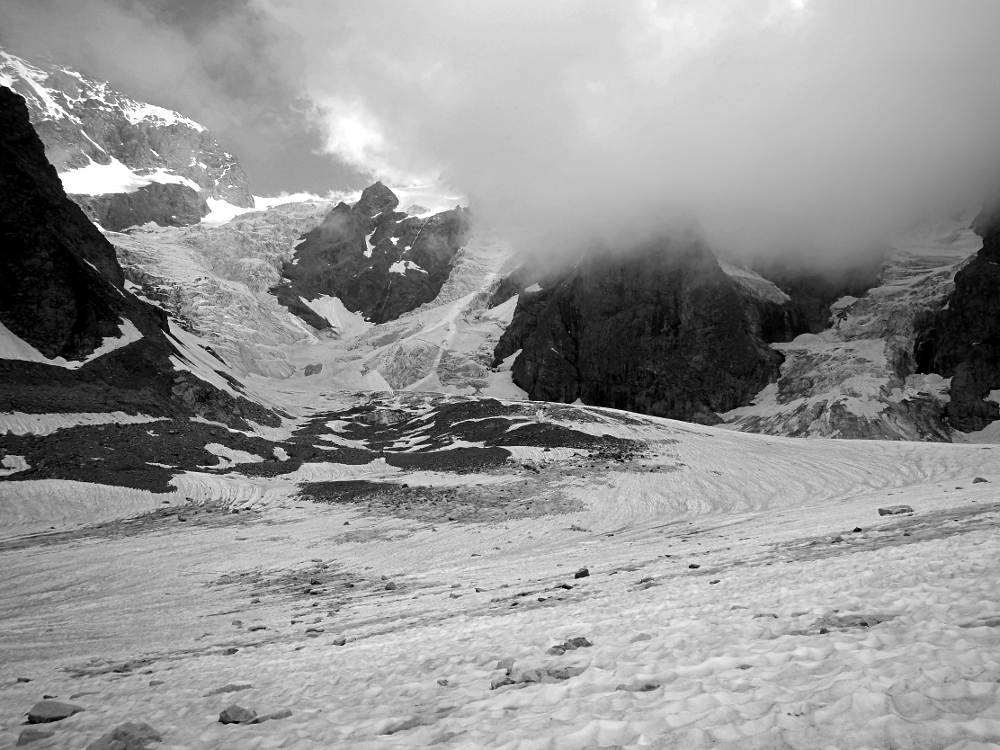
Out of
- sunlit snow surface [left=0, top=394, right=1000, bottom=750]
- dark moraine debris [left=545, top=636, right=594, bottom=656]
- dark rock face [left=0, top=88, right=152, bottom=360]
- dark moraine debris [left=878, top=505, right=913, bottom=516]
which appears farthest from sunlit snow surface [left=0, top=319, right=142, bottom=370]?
dark moraine debris [left=878, top=505, right=913, bottom=516]

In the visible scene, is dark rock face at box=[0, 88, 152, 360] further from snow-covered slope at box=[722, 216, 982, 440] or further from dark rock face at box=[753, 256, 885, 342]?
dark rock face at box=[753, 256, 885, 342]

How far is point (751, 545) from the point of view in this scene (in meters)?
18.7

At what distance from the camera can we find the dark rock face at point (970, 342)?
128 m

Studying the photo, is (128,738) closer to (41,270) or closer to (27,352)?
(27,352)

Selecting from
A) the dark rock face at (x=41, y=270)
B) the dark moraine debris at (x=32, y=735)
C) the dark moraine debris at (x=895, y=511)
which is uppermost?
the dark rock face at (x=41, y=270)

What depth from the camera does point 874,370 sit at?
454 ft

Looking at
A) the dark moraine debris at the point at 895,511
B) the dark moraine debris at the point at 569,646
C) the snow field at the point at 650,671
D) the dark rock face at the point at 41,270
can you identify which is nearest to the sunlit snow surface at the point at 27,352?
the dark rock face at the point at 41,270

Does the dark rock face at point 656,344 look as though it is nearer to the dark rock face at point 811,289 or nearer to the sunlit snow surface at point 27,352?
the dark rock face at point 811,289

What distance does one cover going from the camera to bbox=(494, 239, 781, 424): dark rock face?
16325 cm

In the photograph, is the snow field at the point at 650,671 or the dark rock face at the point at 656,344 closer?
the snow field at the point at 650,671

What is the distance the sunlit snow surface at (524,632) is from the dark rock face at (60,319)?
42.2 meters

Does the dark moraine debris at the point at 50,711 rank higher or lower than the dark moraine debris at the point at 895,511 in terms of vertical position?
lower

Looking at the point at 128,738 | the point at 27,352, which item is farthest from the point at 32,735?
the point at 27,352

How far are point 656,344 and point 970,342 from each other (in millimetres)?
80189
